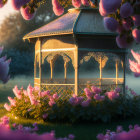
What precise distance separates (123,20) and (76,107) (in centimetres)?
731

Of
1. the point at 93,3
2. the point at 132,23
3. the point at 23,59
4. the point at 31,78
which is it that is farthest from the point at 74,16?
the point at 31,78

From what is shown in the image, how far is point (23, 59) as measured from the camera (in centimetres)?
3184

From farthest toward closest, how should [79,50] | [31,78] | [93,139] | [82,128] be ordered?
[31,78] < [79,50] < [82,128] < [93,139]

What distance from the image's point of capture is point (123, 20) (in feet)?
7.75

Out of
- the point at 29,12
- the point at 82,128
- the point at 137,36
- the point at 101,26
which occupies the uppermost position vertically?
the point at 101,26

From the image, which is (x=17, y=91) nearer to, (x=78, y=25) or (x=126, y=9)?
(x=78, y=25)

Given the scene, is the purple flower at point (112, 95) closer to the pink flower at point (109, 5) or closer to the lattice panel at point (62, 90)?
the lattice panel at point (62, 90)

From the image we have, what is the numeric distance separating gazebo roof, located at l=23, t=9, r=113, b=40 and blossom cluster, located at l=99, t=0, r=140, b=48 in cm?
780

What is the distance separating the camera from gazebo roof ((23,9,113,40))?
1028 centimetres

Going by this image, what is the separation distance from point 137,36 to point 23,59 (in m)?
30.4

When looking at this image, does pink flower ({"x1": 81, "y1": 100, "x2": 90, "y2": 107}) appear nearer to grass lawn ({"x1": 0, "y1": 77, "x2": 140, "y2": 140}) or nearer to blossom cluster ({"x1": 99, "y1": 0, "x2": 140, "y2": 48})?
grass lawn ({"x1": 0, "y1": 77, "x2": 140, "y2": 140})

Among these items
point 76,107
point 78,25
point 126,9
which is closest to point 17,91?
point 76,107

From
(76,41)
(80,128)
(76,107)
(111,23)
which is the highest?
(76,41)

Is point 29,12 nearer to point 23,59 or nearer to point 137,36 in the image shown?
point 137,36
